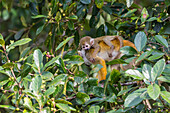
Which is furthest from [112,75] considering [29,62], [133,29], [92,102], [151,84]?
[133,29]

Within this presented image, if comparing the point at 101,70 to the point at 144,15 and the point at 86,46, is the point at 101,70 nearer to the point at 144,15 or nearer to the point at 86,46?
the point at 86,46

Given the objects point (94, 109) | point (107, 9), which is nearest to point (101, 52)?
point (107, 9)

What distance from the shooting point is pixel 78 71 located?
1861 mm

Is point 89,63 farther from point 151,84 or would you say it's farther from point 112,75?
point 151,84

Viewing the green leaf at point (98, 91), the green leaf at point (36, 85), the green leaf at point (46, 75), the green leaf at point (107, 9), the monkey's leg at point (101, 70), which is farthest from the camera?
the monkey's leg at point (101, 70)

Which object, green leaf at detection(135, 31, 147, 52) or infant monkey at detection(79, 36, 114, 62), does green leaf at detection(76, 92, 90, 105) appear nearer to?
green leaf at detection(135, 31, 147, 52)

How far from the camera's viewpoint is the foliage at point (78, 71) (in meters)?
1.53

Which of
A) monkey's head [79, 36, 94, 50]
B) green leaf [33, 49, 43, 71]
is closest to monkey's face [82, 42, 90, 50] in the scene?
monkey's head [79, 36, 94, 50]

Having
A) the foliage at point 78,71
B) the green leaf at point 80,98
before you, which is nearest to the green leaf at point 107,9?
the foliage at point 78,71

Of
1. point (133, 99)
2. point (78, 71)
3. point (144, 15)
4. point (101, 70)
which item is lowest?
point (101, 70)

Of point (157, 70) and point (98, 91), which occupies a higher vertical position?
point (157, 70)

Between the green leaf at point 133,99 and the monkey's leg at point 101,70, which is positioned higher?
the green leaf at point 133,99

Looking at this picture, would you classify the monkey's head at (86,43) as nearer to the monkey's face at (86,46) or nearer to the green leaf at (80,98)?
the monkey's face at (86,46)

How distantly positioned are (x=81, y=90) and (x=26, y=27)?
1.44 metres
